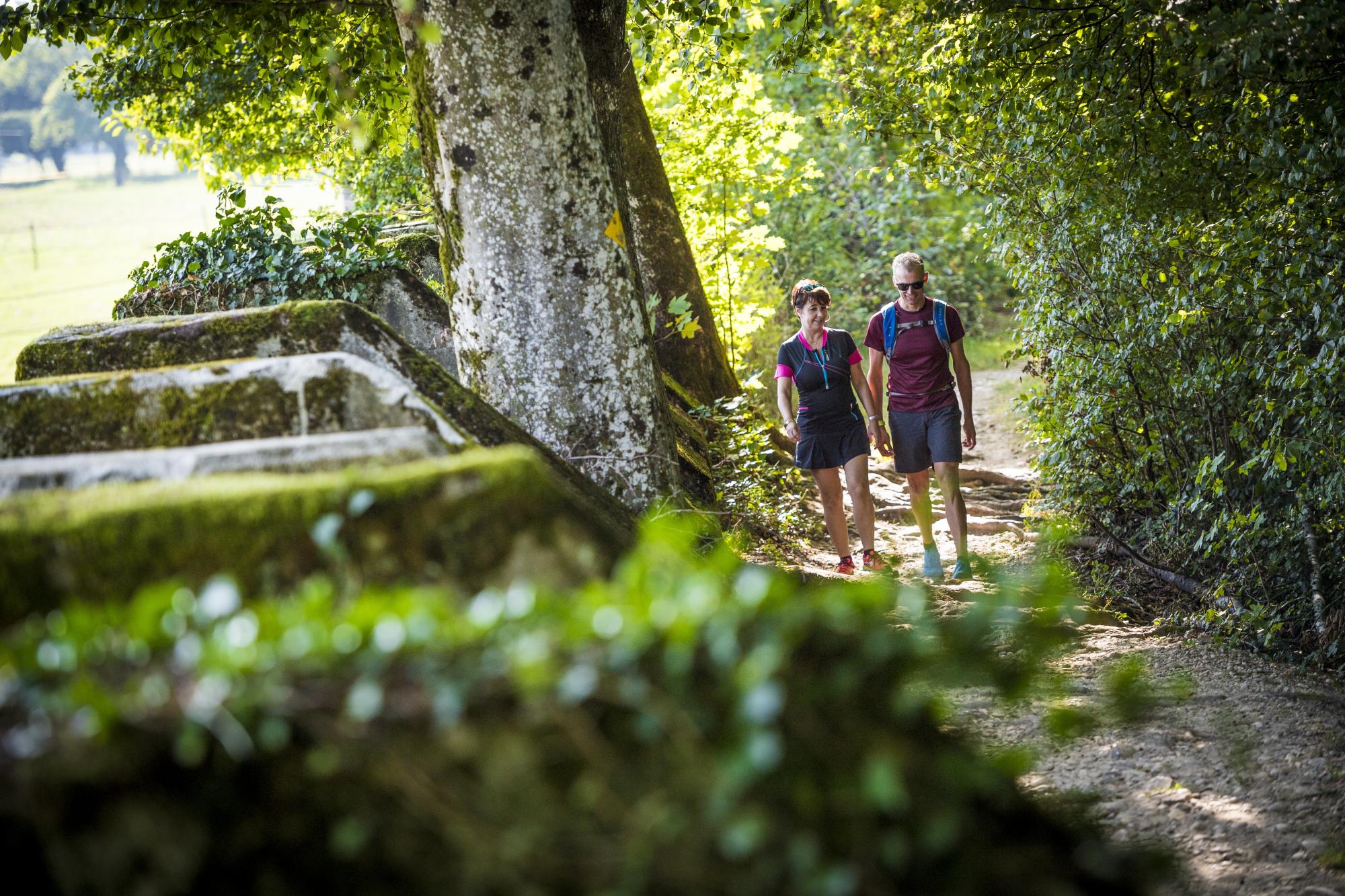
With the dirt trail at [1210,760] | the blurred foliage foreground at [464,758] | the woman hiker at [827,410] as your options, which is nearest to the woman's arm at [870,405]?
the woman hiker at [827,410]

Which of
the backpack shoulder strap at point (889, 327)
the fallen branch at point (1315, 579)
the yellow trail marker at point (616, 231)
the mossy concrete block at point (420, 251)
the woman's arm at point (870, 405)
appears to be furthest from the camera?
the mossy concrete block at point (420, 251)

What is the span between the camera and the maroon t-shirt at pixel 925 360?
6.82 m

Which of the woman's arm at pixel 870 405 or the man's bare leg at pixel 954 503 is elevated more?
the woman's arm at pixel 870 405

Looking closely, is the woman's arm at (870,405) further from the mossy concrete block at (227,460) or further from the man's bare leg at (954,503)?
the mossy concrete block at (227,460)

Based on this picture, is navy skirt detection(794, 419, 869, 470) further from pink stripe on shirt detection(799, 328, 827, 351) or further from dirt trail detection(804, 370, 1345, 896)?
dirt trail detection(804, 370, 1345, 896)

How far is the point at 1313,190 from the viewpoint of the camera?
4672 mm

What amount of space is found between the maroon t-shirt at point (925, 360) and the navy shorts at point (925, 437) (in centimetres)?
7

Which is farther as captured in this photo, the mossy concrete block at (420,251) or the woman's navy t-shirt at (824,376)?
the mossy concrete block at (420,251)

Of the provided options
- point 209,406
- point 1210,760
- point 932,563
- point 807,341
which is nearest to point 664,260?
point 807,341

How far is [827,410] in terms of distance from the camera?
6992 mm

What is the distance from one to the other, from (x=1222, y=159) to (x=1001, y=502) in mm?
4710

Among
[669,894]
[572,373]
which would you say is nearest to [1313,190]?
[572,373]

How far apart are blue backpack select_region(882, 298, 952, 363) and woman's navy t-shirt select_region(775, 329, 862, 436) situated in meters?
0.22

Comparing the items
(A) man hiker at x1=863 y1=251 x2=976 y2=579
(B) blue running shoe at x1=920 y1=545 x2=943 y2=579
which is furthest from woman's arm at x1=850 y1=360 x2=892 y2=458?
(B) blue running shoe at x1=920 y1=545 x2=943 y2=579
